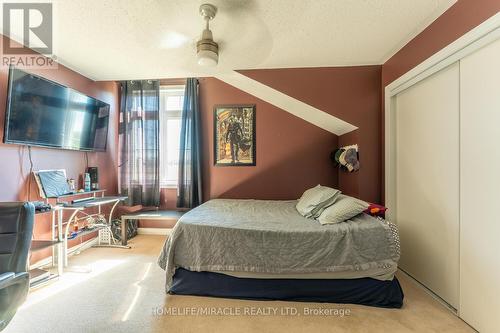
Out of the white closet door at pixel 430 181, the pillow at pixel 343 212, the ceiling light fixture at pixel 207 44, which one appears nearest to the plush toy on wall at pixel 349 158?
the white closet door at pixel 430 181

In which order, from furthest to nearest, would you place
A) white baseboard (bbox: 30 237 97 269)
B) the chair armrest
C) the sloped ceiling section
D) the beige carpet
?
the sloped ceiling section, white baseboard (bbox: 30 237 97 269), the beige carpet, the chair armrest

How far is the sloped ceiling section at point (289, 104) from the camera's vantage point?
2.92 metres

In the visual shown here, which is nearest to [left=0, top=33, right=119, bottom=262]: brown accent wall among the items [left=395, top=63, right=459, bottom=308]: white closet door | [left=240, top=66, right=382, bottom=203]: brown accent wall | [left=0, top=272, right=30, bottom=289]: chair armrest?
[left=0, top=272, right=30, bottom=289]: chair armrest

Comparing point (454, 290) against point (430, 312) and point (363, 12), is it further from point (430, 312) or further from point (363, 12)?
point (363, 12)

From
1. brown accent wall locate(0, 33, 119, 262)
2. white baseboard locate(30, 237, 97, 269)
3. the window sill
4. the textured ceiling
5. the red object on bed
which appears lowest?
white baseboard locate(30, 237, 97, 269)

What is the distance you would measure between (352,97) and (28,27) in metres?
3.42

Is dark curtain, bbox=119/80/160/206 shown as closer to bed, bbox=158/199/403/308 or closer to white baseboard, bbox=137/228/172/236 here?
white baseboard, bbox=137/228/172/236

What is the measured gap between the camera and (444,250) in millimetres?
1858

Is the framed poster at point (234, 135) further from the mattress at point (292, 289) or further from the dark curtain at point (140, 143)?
the mattress at point (292, 289)

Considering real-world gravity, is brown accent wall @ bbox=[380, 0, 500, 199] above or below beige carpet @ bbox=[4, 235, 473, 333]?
above

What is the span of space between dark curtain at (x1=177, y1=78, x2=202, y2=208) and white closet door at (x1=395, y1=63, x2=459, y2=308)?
2.63m

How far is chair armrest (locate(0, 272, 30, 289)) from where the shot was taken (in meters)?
1.08

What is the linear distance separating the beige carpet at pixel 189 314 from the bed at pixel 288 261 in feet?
0.30

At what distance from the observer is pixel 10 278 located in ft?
3.66
